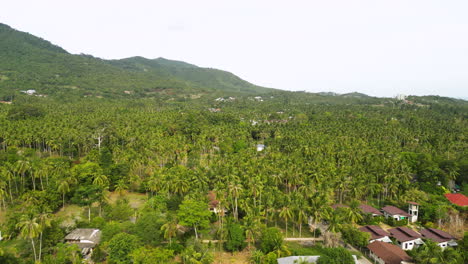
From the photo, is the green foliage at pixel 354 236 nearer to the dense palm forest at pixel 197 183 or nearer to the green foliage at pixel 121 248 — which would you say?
the dense palm forest at pixel 197 183

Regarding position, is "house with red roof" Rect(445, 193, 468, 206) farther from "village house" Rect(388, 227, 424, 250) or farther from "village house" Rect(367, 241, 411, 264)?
"village house" Rect(367, 241, 411, 264)

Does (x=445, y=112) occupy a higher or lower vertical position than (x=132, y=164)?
higher

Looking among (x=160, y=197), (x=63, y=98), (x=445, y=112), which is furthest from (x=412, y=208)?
(x=63, y=98)

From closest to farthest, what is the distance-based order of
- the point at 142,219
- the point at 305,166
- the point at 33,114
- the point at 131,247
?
the point at 131,247 < the point at 142,219 < the point at 305,166 < the point at 33,114

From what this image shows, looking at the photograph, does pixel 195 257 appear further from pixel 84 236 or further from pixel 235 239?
pixel 84 236

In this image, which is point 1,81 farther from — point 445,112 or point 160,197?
point 445,112

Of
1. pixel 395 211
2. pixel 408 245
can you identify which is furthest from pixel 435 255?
pixel 395 211

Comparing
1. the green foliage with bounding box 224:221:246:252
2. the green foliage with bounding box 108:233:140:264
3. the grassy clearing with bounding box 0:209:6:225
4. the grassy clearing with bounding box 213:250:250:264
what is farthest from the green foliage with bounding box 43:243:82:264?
the green foliage with bounding box 224:221:246:252
